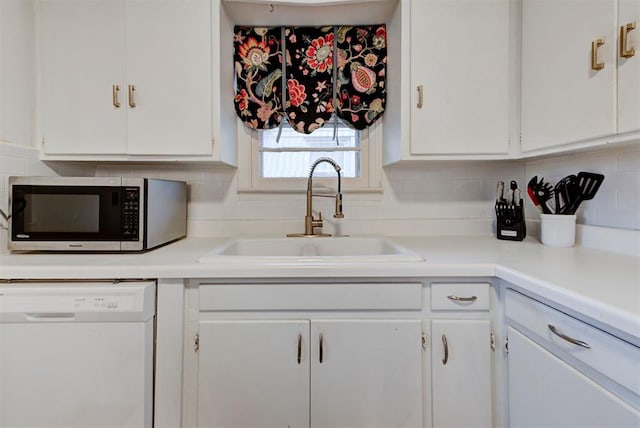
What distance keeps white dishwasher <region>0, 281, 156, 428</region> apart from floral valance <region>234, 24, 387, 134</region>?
110cm

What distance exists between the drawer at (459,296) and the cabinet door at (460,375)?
65mm

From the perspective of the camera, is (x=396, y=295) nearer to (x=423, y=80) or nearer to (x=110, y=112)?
(x=423, y=80)

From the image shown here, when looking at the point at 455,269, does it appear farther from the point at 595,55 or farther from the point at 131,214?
the point at 131,214

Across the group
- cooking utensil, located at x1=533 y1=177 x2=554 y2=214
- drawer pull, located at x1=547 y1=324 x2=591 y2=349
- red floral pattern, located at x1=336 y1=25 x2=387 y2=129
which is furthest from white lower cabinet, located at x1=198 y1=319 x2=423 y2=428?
red floral pattern, located at x1=336 y1=25 x2=387 y2=129

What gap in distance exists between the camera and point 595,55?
101cm

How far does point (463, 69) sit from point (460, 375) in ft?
4.11

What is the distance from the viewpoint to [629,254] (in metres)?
1.15

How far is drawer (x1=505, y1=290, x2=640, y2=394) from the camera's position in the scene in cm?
63

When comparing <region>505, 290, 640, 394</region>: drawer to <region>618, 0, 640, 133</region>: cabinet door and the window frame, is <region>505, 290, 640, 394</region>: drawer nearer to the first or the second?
<region>618, 0, 640, 133</region>: cabinet door

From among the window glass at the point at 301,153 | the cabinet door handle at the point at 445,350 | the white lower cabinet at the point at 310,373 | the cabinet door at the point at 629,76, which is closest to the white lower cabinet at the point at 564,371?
the cabinet door handle at the point at 445,350

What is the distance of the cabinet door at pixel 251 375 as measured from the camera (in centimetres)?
105

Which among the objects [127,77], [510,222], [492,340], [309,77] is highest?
[309,77]

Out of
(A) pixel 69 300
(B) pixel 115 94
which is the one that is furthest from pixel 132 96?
(A) pixel 69 300

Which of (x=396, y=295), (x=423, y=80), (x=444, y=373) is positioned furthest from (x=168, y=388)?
(x=423, y=80)
